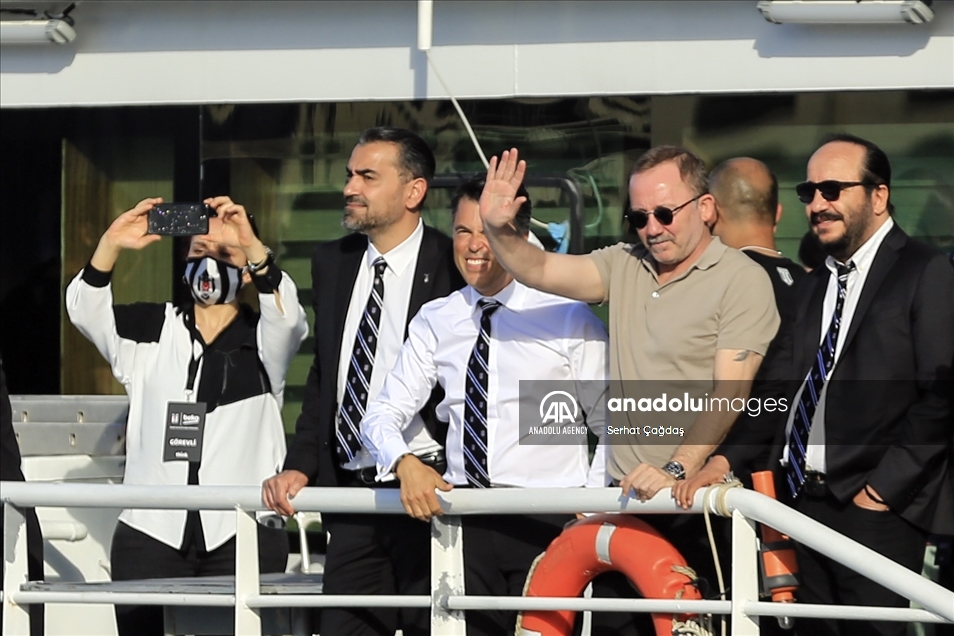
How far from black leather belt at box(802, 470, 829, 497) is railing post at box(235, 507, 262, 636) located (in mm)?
1644

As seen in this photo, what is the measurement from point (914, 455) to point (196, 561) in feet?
8.63

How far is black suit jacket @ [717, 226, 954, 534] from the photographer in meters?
4.20

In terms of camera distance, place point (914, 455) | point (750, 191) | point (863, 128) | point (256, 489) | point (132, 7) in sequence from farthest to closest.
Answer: point (132, 7)
point (863, 128)
point (750, 191)
point (256, 489)
point (914, 455)

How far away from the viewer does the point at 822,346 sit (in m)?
4.41

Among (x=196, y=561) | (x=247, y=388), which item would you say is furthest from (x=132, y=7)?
(x=196, y=561)

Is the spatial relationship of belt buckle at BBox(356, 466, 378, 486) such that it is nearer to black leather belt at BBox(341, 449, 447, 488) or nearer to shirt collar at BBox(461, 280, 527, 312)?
black leather belt at BBox(341, 449, 447, 488)

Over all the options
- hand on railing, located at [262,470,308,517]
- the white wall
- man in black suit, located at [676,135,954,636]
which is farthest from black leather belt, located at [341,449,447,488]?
the white wall

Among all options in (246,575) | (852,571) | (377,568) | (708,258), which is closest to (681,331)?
(708,258)

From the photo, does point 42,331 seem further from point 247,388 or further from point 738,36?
point 738,36

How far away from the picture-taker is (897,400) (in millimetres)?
4242

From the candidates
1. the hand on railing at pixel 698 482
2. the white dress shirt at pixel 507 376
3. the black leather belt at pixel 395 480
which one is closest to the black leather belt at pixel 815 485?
the hand on railing at pixel 698 482

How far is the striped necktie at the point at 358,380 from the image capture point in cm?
481

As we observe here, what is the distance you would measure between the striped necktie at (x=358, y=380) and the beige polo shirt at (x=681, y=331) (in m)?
0.88

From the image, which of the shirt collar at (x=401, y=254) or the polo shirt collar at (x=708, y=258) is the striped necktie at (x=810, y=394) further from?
the shirt collar at (x=401, y=254)
